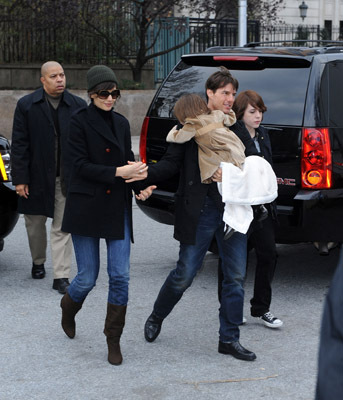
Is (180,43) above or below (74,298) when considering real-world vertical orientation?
Result: above

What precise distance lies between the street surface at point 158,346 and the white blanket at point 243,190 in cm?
82

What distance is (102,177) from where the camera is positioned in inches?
177

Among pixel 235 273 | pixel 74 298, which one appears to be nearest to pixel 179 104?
Answer: pixel 235 273

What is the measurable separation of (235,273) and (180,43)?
1589 cm

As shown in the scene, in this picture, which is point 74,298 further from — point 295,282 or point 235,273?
point 295,282

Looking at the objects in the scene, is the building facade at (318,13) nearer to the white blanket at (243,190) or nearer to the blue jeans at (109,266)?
the white blanket at (243,190)

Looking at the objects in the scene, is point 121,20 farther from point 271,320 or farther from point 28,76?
point 271,320

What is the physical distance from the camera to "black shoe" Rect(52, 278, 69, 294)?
6.02 m

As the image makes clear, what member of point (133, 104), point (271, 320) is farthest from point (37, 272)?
point (133, 104)

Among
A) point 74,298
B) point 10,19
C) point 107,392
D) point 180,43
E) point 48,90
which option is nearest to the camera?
point 107,392

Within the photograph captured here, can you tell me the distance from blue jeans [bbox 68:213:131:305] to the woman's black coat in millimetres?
83

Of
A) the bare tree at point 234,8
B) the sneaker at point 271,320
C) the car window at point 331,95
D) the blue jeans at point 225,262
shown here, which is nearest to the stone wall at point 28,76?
the bare tree at point 234,8

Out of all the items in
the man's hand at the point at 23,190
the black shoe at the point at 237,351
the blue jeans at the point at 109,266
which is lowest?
the black shoe at the point at 237,351

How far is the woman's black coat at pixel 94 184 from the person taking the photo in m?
4.56
